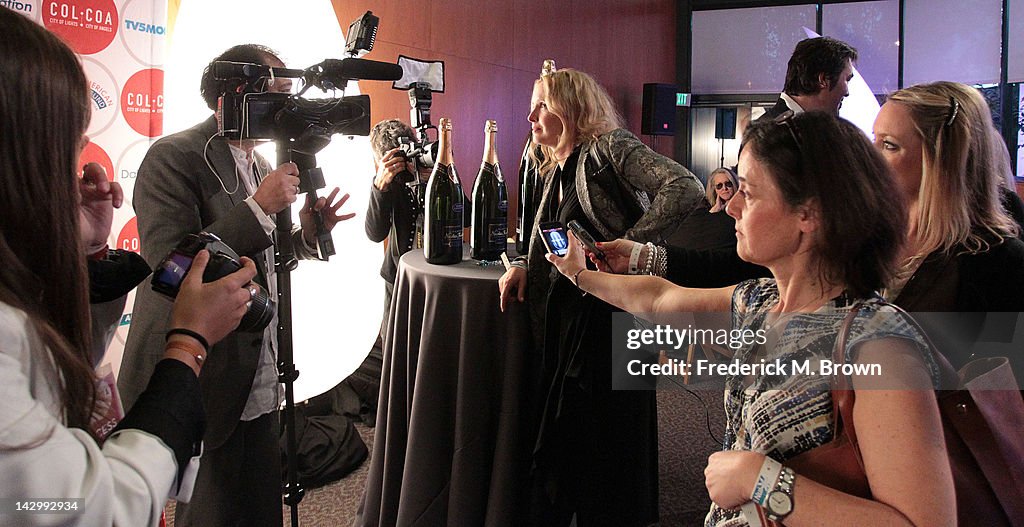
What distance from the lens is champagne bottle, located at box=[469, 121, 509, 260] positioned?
2.20 meters

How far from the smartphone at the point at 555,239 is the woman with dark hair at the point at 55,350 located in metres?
1.03

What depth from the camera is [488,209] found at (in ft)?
7.27

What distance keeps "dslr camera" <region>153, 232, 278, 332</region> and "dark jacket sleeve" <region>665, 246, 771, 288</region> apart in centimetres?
107

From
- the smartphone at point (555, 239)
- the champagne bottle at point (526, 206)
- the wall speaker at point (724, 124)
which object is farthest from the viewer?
the wall speaker at point (724, 124)

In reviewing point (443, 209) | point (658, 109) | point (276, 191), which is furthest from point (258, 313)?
point (658, 109)

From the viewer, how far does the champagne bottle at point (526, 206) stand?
8.08 feet

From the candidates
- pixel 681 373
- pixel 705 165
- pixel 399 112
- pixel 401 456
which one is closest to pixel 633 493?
pixel 401 456

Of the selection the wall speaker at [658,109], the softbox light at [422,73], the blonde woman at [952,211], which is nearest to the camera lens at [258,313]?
the blonde woman at [952,211]

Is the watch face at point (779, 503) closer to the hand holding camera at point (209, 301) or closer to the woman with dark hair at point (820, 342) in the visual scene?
the woman with dark hair at point (820, 342)

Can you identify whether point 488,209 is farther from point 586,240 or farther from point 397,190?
point 397,190

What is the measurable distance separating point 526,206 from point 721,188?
2407 mm

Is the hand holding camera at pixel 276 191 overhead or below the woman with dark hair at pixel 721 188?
below

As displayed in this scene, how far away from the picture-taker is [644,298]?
1559 millimetres

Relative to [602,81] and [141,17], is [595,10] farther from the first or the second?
[141,17]
